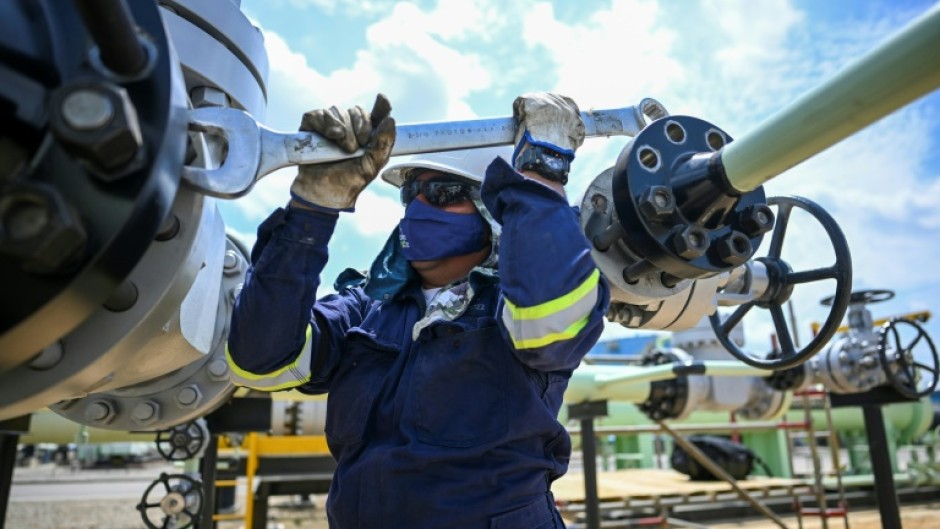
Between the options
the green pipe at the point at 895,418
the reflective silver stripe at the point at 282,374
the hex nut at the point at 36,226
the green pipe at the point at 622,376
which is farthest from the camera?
the green pipe at the point at 895,418

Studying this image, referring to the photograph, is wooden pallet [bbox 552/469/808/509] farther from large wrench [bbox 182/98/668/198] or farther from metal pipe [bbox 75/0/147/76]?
metal pipe [bbox 75/0/147/76]

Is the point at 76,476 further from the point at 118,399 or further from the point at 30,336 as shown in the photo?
the point at 30,336

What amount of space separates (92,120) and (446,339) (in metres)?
0.86

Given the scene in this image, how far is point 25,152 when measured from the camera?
2.27ft

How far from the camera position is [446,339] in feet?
4.57

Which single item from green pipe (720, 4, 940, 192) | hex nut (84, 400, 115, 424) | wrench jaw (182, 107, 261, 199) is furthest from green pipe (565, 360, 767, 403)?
wrench jaw (182, 107, 261, 199)

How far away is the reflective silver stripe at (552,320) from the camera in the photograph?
119cm

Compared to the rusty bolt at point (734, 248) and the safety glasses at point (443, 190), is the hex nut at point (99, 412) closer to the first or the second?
the safety glasses at point (443, 190)

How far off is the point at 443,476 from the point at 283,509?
9318 millimetres

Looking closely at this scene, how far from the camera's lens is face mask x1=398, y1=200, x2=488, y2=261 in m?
1.53

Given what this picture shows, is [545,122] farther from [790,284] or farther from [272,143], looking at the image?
[790,284]

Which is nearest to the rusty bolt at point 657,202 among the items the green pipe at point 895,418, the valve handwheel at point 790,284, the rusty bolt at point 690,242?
the rusty bolt at point 690,242

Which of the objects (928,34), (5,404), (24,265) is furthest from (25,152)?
(928,34)

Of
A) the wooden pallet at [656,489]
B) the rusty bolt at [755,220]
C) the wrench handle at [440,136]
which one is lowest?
the wooden pallet at [656,489]
